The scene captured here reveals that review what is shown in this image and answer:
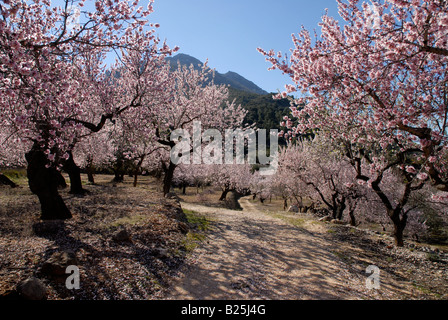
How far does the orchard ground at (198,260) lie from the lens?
5535mm

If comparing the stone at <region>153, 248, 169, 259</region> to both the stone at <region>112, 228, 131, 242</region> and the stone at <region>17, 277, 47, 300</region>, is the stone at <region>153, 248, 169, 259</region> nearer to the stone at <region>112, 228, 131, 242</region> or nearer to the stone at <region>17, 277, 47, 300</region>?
the stone at <region>112, 228, 131, 242</region>

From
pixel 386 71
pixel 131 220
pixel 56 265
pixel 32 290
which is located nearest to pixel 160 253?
pixel 56 265

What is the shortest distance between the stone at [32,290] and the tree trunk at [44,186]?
18.2 ft

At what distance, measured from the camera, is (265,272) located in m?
7.14

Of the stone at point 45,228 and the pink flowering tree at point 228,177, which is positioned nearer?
the stone at point 45,228

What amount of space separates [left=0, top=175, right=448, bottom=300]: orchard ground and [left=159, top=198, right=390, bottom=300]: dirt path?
24mm

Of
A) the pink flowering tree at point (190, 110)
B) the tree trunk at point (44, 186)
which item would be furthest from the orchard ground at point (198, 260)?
the pink flowering tree at point (190, 110)

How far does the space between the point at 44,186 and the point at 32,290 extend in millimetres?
5985

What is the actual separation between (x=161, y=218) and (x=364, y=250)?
8.23 meters

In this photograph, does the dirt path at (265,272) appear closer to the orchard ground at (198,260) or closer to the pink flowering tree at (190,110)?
the orchard ground at (198,260)

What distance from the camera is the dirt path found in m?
5.91

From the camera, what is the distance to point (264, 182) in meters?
43.2

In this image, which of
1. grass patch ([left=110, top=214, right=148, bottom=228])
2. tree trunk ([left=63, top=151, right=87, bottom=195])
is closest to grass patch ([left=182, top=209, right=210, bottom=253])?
grass patch ([left=110, top=214, right=148, bottom=228])
